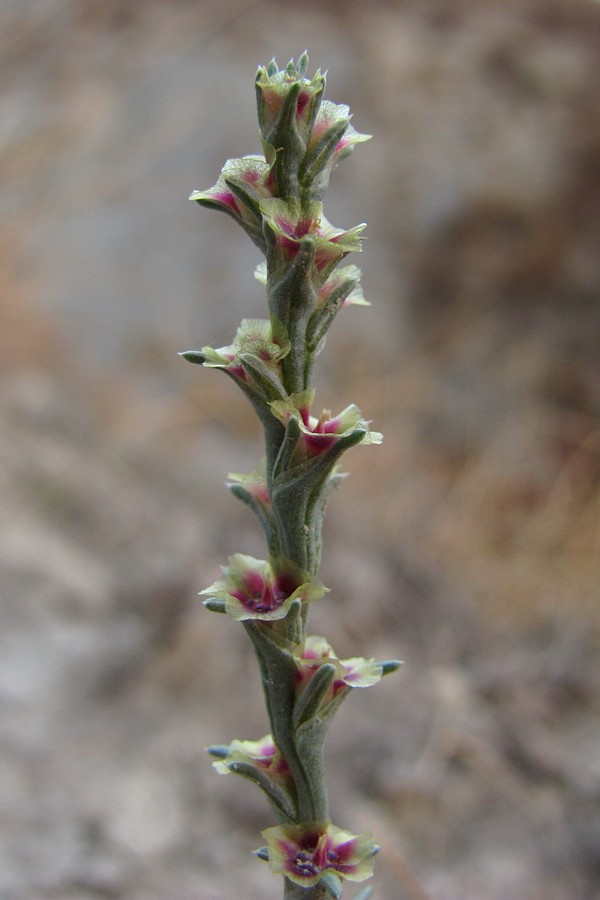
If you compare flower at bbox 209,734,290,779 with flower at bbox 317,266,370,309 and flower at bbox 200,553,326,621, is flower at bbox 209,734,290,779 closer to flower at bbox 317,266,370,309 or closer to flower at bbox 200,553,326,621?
flower at bbox 200,553,326,621

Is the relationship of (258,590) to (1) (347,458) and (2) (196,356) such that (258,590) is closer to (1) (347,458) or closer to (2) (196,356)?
(2) (196,356)

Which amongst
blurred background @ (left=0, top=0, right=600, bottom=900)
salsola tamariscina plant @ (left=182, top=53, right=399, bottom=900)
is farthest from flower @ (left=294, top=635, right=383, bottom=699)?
blurred background @ (left=0, top=0, right=600, bottom=900)

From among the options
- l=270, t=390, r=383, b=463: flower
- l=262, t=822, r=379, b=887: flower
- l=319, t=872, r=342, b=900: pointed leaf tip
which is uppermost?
l=270, t=390, r=383, b=463: flower

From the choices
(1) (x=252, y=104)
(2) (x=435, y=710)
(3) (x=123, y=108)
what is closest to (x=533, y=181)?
(1) (x=252, y=104)

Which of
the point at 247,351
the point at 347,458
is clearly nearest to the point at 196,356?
the point at 247,351

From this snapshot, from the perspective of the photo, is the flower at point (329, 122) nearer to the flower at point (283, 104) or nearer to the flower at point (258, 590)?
the flower at point (283, 104)

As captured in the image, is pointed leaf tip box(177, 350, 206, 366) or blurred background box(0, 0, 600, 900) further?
blurred background box(0, 0, 600, 900)

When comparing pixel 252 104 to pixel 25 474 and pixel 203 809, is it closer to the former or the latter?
pixel 25 474

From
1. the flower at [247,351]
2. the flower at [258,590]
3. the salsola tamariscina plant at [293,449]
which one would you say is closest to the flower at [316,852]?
the salsola tamariscina plant at [293,449]
